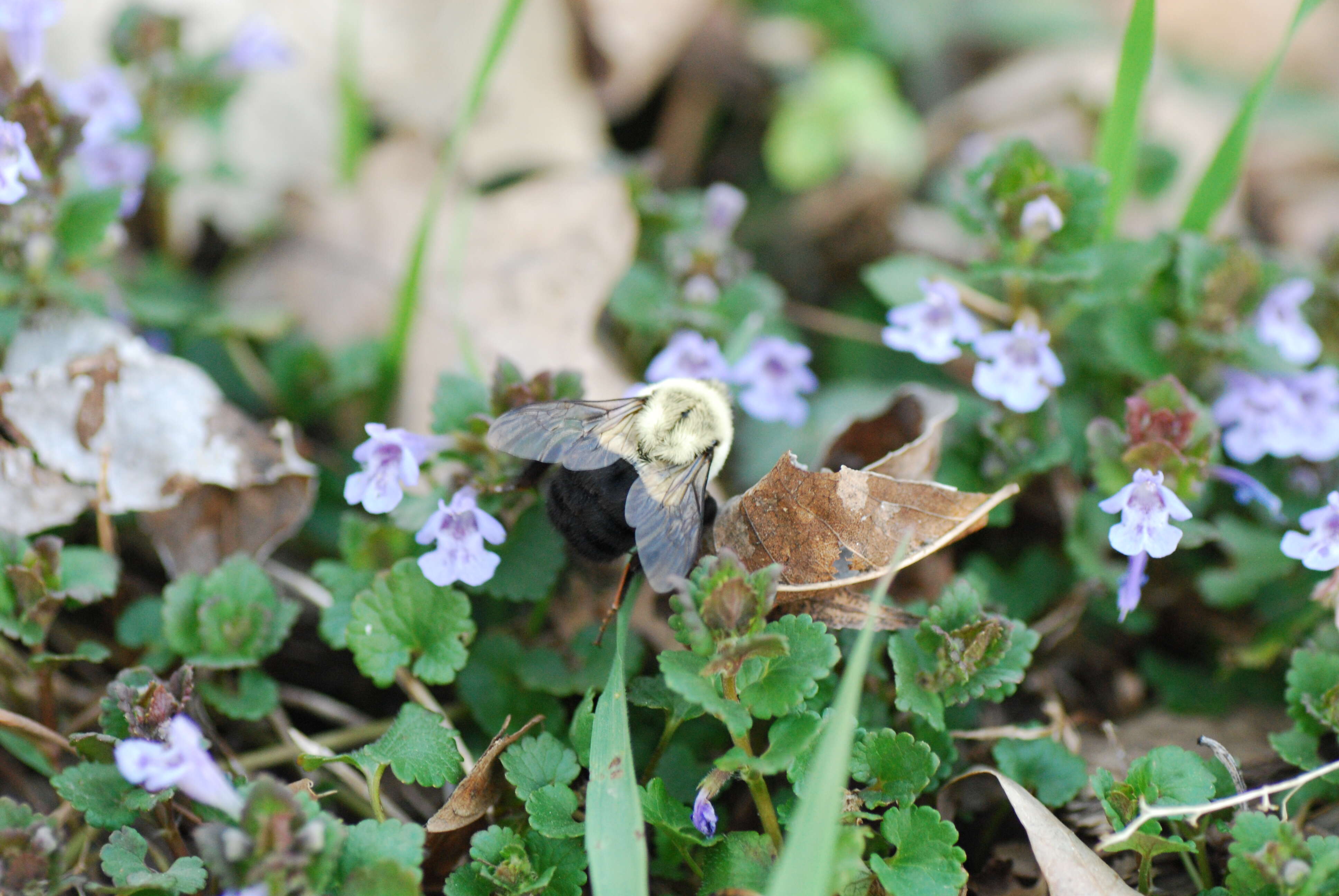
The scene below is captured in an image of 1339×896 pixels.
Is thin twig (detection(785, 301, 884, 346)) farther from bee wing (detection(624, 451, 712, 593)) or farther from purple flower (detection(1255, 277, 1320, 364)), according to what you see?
bee wing (detection(624, 451, 712, 593))

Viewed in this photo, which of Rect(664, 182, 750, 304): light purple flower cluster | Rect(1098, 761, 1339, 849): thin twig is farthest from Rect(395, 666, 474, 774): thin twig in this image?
Rect(664, 182, 750, 304): light purple flower cluster

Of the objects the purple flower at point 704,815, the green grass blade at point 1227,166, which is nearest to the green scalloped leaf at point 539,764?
the purple flower at point 704,815

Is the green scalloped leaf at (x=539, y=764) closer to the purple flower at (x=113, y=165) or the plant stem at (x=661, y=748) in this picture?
the plant stem at (x=661, y=748)

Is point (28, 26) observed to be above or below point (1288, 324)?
above

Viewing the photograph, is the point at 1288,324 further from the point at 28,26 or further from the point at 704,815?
the point at 28,26

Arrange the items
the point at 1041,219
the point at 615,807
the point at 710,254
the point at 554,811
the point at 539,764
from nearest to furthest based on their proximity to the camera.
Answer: the point at 615,807
the point at 554,811
the point at 539,764
the point at 1041,219
the point at 710,254

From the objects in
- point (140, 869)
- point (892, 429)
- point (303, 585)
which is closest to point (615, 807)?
point (140, 869)
